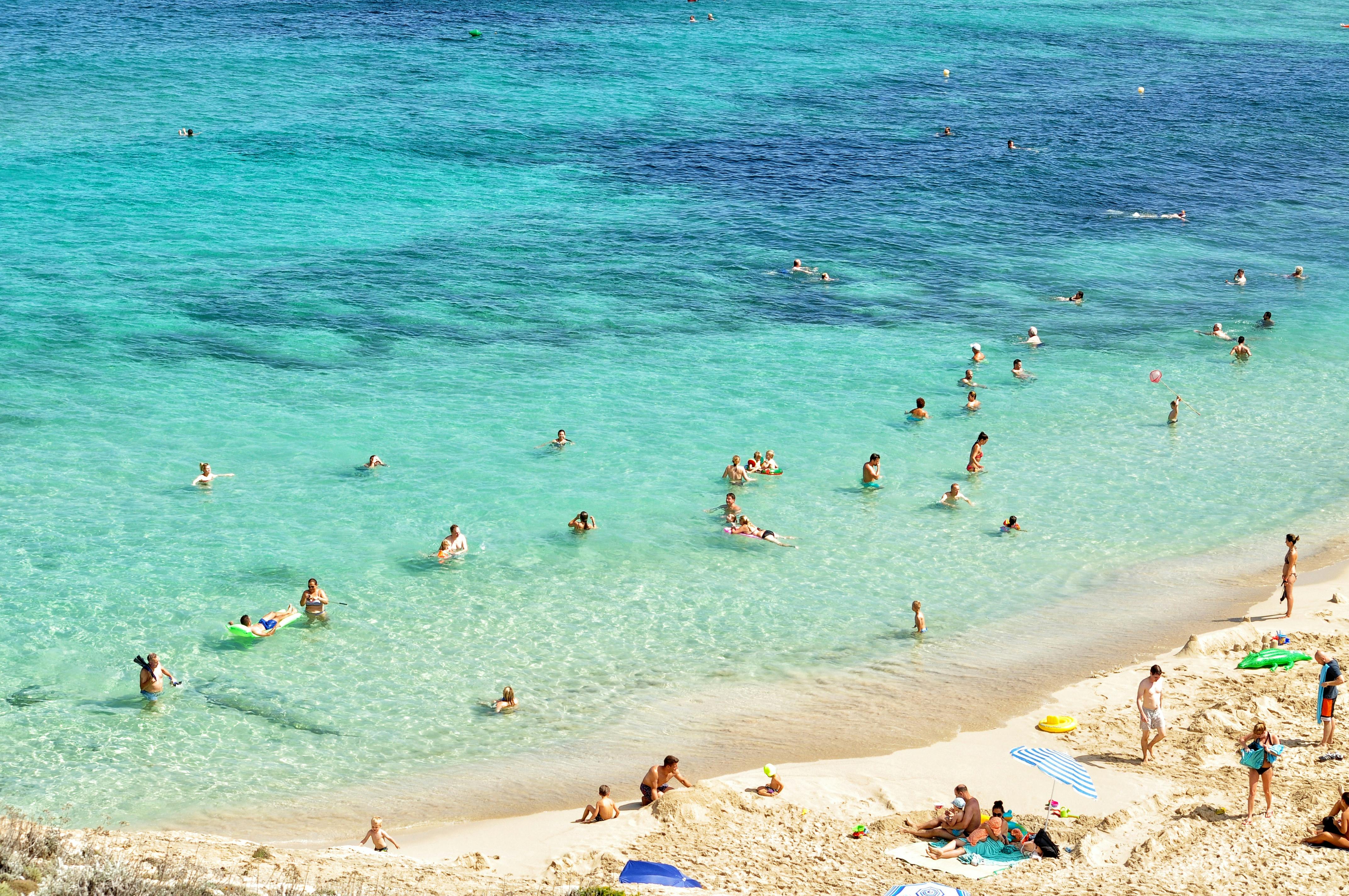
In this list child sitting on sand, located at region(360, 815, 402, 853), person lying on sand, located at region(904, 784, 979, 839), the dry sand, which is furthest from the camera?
child sitting on sand, located at region(360, 815, 402, 853)

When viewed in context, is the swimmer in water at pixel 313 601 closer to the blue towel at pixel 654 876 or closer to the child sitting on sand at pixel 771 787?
the child sitting on sand at pixel 771 787

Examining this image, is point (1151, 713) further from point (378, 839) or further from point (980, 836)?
point (378, 839)

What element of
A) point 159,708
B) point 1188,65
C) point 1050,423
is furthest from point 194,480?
point 1188,65

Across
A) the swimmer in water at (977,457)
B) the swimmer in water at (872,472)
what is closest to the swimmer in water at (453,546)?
the swimmer in water at (872,472)

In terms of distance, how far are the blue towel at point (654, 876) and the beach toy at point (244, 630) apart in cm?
944

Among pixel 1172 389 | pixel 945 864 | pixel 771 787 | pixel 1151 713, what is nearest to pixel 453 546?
pixel 771 787

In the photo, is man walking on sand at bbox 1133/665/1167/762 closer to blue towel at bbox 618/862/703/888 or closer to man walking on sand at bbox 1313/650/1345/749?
man walking on sand at bbox 1313/650/1345/749

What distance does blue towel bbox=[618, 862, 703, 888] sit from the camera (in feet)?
48.4

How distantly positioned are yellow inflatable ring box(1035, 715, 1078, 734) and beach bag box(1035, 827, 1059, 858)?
11.2ft

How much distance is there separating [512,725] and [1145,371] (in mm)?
22533

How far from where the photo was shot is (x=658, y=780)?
57.4ft

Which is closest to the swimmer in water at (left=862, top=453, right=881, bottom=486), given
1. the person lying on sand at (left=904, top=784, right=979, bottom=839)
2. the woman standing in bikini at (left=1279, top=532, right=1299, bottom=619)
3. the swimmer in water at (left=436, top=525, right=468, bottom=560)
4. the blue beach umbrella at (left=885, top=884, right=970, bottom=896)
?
the woman standing in bikini at (left=1279, top=532, right=1299, bottom=619)

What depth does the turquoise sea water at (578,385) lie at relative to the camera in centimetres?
2078

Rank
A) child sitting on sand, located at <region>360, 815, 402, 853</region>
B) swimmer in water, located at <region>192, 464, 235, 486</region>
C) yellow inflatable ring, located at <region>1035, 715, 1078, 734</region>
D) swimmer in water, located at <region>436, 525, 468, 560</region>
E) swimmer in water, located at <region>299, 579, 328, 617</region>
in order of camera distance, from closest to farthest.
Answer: child sitting on sand, located at <region>360, 815, 402, 853</region>, yellow inflatable ring, located at <region>1035, 715, 1078, 734</region>, swimmer in water, located at <region>299, 579, 328, 617</region>, swimmer in water, located at <region>436, 525, 468, 560</region>, swimmer in water, located at <region>192, 464, 235, 486</region>
